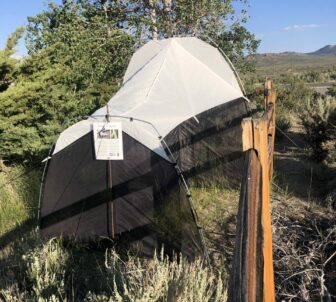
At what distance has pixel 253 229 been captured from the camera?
199cm

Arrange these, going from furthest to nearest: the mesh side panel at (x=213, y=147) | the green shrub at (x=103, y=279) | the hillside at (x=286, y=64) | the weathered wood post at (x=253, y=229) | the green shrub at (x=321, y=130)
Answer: the hillside at (x=286, y=64), the green shrub at (x=321, y=130), the mesh side panel at (x=213, y=147), the green shrub at (x=103, y=279), the weathered wood post at (x=253, y=229)

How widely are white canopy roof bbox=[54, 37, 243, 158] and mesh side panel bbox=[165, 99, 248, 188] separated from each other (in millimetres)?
250

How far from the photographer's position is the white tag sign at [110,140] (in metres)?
5.02

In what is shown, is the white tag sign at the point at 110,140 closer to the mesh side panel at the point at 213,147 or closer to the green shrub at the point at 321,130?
the mesh side panel at the point at 213,147

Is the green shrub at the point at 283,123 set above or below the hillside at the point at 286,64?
below

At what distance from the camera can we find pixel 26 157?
8.03m

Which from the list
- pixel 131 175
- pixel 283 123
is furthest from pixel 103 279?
pixel 283 123

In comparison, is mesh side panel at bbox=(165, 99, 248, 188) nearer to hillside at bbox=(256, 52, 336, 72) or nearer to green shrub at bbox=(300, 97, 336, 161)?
green shrub at bbox=(300, 97, 336, 161)

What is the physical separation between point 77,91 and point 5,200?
12.7ft

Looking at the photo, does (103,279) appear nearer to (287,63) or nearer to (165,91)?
(165,91)

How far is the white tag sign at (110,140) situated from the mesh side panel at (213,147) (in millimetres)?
1721

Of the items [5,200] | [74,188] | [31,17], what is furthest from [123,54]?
[74,188]

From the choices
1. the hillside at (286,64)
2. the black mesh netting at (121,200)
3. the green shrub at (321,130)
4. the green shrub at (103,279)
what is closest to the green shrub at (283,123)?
the green shrub at (321,130)

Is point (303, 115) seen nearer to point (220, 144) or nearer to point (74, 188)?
point (220, 144)
